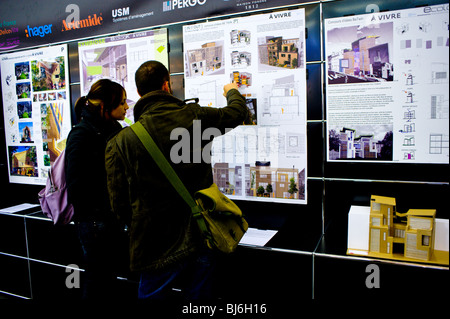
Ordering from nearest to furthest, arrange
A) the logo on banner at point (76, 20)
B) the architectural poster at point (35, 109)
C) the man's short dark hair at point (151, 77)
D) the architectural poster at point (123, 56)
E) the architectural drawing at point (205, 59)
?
the man's short dark hair at point (151, 77) → the architectural drawing at point (205, 59) → the architectural poster at point (123, 56) → the logo on banner at point (76, 20) → the architectural poster at point (35, 109)

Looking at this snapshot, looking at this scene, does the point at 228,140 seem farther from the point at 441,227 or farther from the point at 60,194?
the point at 441,227

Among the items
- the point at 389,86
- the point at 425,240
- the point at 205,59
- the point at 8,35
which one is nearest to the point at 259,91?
the point at 205,59

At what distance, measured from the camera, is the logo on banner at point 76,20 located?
10.6ft

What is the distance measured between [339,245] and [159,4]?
2349 millimetres

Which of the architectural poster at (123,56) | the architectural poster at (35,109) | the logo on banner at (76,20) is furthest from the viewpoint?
the architectural poster at (35,109)

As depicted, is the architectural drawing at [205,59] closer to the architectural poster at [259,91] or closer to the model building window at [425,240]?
the architectural poster at [259,91]

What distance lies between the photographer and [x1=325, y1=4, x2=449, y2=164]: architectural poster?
2.15 metres

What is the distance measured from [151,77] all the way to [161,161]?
474mm

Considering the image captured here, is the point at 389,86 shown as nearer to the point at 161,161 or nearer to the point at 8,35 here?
the point at 161,161

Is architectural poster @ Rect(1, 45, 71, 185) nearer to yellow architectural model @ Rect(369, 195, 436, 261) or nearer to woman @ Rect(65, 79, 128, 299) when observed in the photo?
woman @ Rect(65, 79, 128, 299)

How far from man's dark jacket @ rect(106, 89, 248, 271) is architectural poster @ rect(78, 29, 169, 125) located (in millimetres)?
1305

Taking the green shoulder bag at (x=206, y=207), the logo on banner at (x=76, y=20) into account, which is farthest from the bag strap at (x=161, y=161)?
the logo on banner at (x=76, y=20)

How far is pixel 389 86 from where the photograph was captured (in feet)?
7.40
